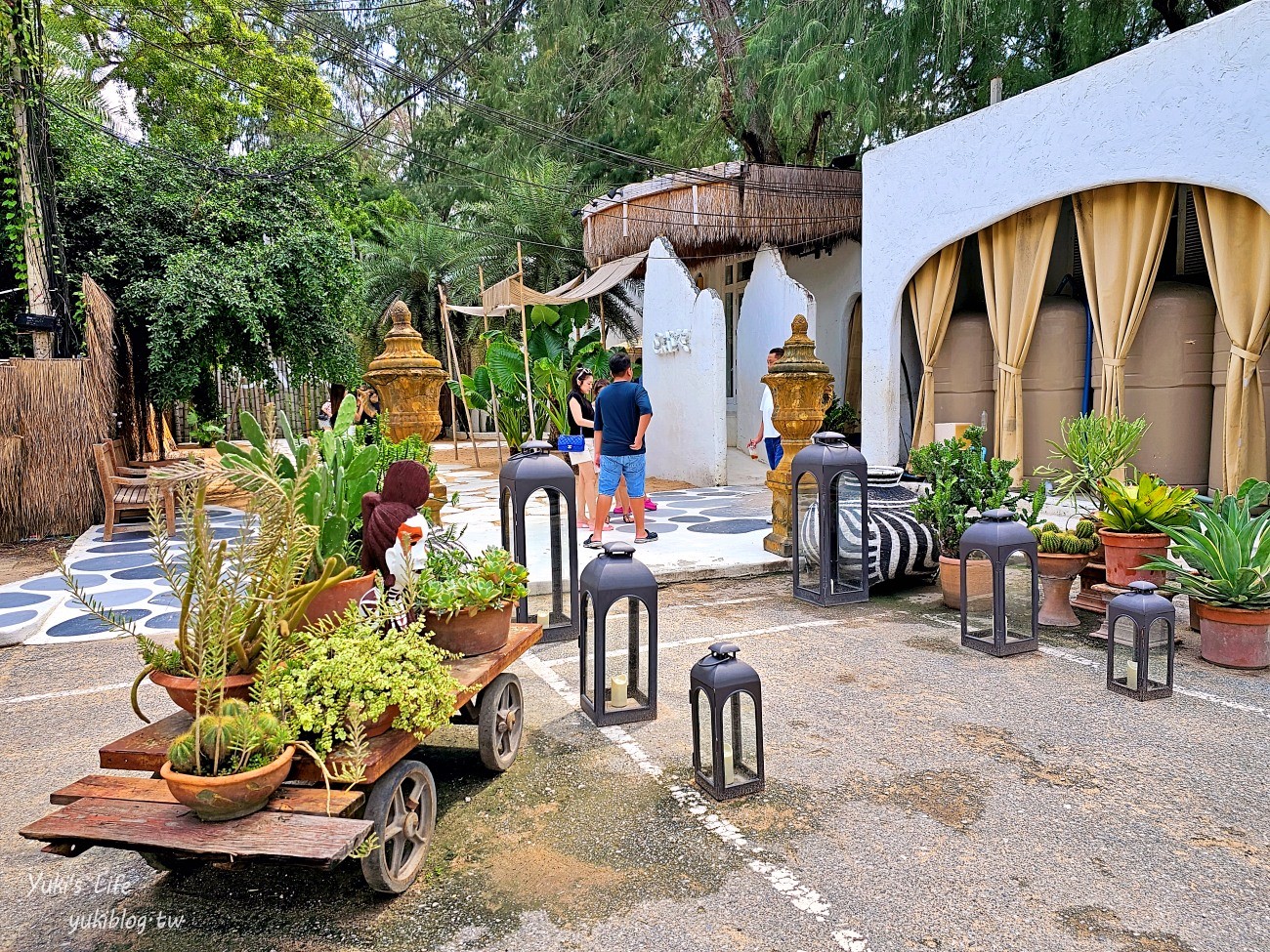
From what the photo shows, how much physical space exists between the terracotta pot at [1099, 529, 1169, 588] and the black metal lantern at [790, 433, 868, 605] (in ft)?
4.68

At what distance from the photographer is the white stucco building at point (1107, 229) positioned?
24.3 ft

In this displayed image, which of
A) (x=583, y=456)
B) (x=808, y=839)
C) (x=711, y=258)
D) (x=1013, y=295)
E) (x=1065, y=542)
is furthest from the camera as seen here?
(x=711, y=258)

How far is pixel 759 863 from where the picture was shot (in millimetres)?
2812

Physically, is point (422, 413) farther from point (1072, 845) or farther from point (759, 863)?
point (1072, 845)

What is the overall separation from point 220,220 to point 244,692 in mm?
9541

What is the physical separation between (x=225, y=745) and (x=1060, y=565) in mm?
4826

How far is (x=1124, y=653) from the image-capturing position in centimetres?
451

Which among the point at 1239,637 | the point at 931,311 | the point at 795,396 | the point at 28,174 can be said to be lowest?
the point at 1239,637

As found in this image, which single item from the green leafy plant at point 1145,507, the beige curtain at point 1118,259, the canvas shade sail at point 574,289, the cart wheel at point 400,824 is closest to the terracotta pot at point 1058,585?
the green leafy plant at point 1145,507

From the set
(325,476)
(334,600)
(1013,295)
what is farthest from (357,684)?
(1013,295)

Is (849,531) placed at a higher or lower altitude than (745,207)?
lower

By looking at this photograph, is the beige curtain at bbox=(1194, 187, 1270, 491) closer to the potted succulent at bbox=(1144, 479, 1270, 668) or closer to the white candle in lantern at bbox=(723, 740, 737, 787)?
the potted succulent at bbox=(1144, 479, 1270, 668)

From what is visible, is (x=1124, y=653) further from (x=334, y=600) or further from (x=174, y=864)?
(x=174, y=864)

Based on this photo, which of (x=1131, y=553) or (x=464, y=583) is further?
(x=1131, y=553)
